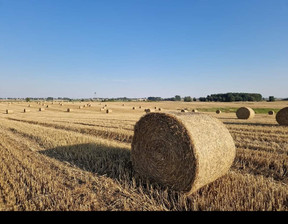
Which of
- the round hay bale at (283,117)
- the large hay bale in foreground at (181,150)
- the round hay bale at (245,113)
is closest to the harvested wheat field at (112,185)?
the large hay bale in foreground at (181,150)

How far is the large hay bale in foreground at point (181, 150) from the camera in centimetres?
446

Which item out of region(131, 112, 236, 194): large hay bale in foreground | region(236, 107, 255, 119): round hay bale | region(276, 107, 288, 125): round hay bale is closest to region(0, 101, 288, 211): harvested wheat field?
region(131, 112, 236, 194): large hay bale in foreground

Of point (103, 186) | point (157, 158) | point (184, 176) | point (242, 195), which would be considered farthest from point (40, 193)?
point (242, 195)

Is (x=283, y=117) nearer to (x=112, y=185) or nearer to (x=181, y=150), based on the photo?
(x=181, y=150)

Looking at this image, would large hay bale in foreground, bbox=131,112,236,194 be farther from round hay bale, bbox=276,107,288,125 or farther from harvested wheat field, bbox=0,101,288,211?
round hay bale, bbox=276,107,288,125

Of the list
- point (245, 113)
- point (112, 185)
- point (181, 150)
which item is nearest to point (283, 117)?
point (245, 113)

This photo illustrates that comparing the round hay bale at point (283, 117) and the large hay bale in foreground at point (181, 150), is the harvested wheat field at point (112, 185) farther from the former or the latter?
the round hay bale at point (283, 117)

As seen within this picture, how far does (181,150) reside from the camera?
466 centimetres

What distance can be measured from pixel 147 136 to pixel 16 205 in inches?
127

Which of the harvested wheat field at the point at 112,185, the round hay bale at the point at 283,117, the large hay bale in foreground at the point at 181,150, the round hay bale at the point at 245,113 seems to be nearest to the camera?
the harvested wheat field at the point at 112,185
